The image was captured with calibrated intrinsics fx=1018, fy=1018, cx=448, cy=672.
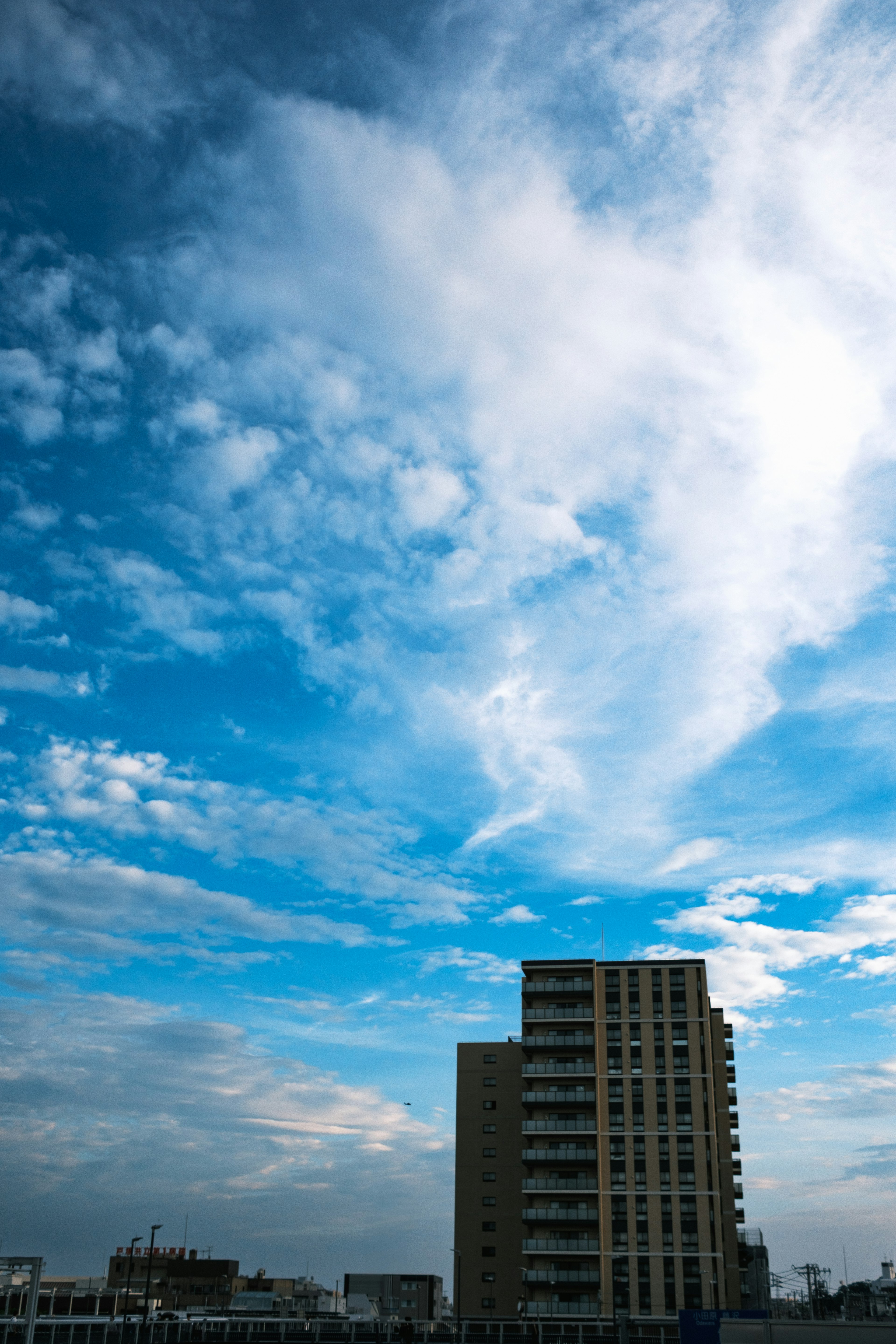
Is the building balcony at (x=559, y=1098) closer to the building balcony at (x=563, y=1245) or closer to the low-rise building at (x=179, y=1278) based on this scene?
the building balcony at (x=563, y=1245)

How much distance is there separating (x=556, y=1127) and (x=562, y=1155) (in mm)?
2096

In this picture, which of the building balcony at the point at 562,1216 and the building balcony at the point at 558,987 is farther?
the building balcony at the point at 558,987

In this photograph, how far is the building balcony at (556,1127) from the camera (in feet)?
264

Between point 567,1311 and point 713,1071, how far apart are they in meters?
21.0

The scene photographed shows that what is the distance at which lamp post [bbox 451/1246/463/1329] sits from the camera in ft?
249

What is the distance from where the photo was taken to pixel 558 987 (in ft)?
282

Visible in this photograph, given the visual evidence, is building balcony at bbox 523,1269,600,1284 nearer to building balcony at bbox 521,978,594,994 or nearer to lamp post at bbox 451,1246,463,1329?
lamp post at bbox 451,1246,463,1329

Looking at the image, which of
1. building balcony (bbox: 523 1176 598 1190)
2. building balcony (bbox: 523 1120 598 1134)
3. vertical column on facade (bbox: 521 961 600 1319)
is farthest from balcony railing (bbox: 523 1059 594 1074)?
building balcony (bbox: 523 1176 598 1190)

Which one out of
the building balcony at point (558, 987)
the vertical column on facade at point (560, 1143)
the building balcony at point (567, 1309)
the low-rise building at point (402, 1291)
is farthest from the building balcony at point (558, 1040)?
the low-rise building at point (402, 1291)

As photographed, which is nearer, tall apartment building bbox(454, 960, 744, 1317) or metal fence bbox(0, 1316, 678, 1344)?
metal fence bbox(0, 1316, 678, 1344)

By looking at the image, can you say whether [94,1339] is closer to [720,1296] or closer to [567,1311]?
[567,1311]

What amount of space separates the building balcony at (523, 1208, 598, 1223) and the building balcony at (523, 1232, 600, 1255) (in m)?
1.14

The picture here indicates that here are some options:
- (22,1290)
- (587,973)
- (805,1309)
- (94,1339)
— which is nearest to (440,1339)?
(94,1339)

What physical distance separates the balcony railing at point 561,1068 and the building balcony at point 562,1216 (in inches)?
385
